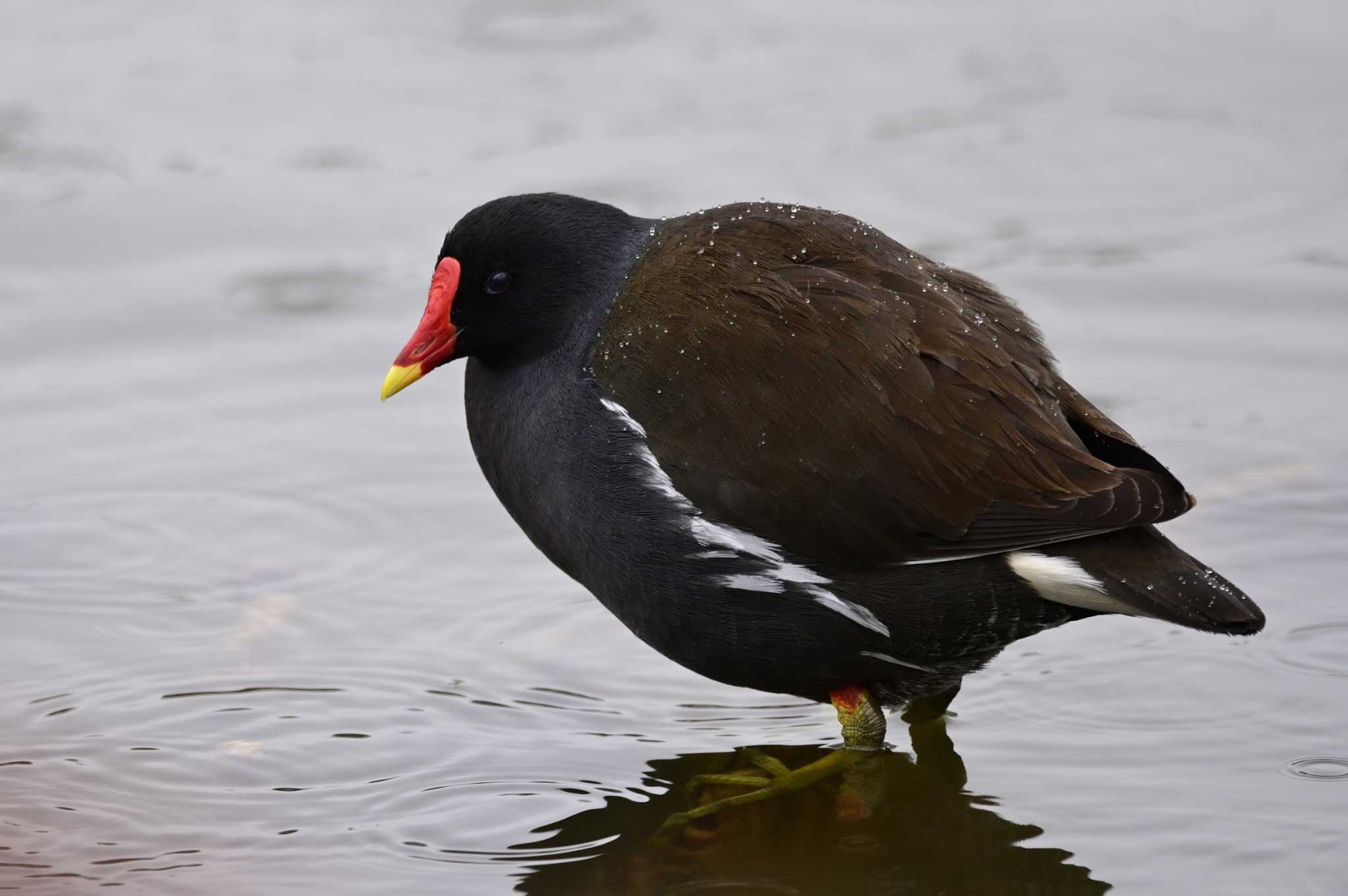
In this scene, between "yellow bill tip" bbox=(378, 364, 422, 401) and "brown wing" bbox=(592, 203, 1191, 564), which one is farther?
"yellow bill tip" bbox=(378, 364, 422, 401)

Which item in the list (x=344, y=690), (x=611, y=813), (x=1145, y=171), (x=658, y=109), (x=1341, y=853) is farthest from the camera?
(x=658, y=109)

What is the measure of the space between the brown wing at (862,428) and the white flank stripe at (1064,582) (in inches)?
2.5

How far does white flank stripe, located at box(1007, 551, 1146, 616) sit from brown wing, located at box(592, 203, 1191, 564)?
2.5 inches

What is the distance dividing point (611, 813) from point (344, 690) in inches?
38.1

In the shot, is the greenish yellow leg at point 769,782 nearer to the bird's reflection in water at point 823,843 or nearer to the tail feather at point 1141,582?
the bird's reflection in water at point 823,843

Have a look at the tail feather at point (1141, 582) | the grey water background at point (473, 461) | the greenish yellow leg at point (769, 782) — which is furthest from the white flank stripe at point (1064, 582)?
the greenish yellow leg at point (769, 782)

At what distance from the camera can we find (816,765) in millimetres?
5047

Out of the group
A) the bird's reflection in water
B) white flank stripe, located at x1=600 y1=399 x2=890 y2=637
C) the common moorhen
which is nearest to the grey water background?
the bird's reflection in water

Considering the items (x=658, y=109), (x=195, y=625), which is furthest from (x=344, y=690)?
(x=658, y=109)

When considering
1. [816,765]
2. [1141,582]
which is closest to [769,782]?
[816,765]

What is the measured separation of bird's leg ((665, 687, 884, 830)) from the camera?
491 centimetres

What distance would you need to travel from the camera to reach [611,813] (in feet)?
16.0

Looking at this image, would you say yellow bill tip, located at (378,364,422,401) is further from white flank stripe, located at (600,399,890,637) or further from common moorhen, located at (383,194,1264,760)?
white flank stripe, located at (600,399,890,637)

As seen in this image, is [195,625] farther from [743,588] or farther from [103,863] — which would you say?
[743,588]
